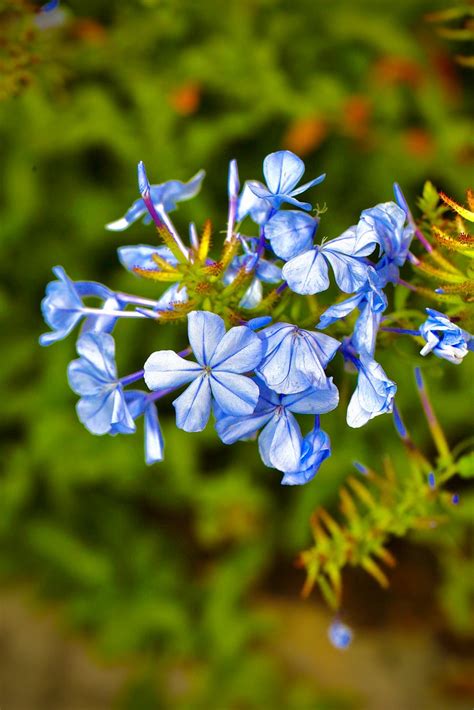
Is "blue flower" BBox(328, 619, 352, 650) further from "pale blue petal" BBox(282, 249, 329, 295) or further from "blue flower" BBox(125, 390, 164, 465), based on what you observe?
"pale blue petal" BBox(282, 249, 329, 295)

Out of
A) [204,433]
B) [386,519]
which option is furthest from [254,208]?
[204,433]

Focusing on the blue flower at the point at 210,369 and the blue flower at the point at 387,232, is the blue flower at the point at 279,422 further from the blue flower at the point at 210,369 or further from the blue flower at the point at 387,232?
the blue flower at the point at 387,232

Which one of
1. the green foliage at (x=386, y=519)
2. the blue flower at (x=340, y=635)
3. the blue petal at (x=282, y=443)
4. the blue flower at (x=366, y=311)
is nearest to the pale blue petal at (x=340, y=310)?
the blue flower at (x=366, y=311)

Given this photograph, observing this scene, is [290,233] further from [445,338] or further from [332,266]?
[445,338]

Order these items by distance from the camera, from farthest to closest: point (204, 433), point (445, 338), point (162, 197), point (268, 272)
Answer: point (204, 433) → point (162, 197) → point (268, 272) → point (445, 338)

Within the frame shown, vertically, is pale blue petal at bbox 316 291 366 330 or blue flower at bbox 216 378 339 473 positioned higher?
pale blue petal at bbox 316 291 366 330

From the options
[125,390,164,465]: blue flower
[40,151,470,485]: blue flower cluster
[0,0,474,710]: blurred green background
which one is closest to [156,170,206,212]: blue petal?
[40,151,470,485]: blue flower cluster

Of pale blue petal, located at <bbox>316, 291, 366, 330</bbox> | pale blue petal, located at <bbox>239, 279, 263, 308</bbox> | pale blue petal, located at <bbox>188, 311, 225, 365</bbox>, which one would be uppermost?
pale blue petal, located at <bbox>188, 311, 225, 365</bbox>
